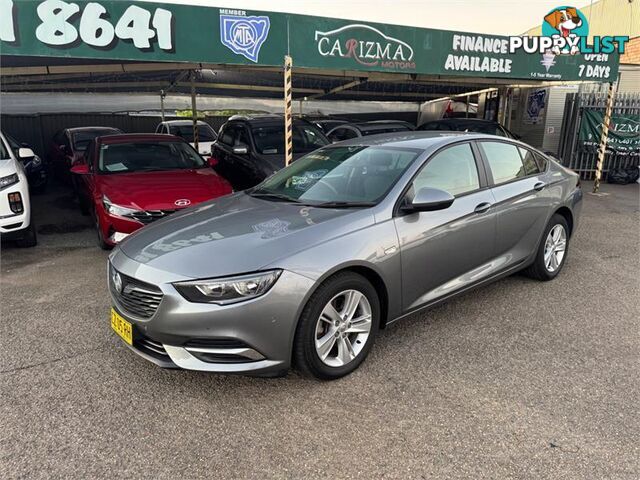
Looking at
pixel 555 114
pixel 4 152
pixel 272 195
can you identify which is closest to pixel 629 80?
pixel 555 114

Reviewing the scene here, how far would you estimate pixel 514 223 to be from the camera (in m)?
4.18

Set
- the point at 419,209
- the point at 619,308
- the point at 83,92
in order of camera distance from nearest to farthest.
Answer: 1. the point at 419,209
2. the point at 619,308
3. the point at 83,92

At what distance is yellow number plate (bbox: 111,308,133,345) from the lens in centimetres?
292

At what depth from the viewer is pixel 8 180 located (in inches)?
221

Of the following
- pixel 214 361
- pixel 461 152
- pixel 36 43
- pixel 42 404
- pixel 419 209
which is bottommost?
pixel 42 404

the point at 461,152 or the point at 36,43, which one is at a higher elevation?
the point at 36,43

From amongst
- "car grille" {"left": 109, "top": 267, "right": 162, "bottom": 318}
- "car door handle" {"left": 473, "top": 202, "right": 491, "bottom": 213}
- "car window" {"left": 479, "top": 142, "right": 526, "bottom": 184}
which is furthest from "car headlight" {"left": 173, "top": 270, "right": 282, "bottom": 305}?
"car window" {"left": 479, "top": 142, "right": 526, "bottom": 184}

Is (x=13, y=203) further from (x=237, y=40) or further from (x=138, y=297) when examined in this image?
(x=138, y=297)

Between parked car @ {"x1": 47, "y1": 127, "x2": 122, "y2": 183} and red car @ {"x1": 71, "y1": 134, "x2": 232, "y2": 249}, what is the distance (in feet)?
12.4

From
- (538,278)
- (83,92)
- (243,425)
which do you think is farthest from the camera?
(83,92)

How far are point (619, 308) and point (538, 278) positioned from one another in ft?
2.48

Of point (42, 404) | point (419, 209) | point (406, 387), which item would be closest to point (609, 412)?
point (406, 387)

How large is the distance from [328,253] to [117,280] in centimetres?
137

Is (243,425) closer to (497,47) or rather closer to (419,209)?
(419,209)
